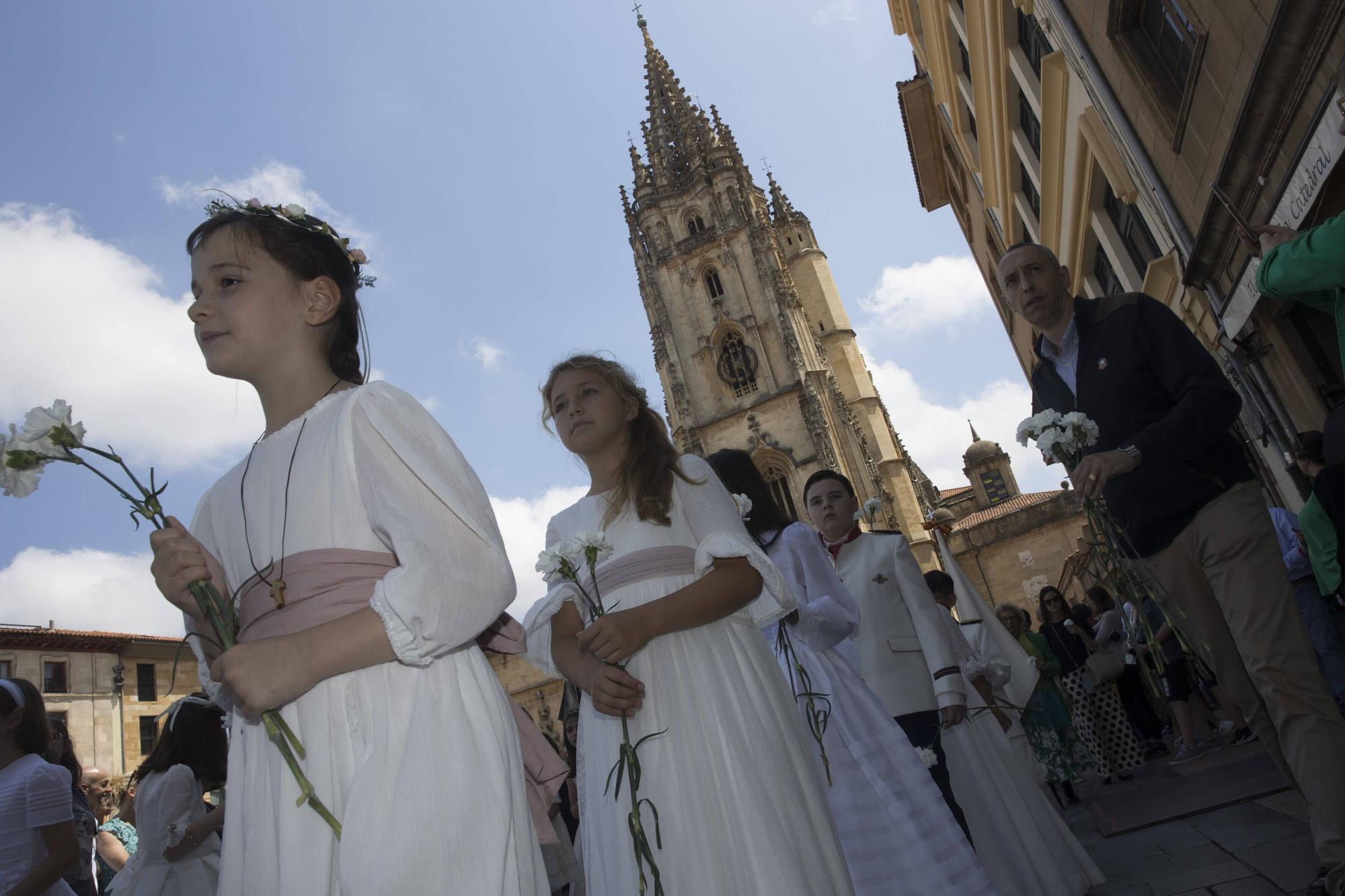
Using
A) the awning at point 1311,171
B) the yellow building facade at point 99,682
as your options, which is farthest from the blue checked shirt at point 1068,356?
the yellow building facade at point 99,682

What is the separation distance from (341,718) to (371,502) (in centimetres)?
38

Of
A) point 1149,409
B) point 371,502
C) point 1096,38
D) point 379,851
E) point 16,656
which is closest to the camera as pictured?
point 379,851

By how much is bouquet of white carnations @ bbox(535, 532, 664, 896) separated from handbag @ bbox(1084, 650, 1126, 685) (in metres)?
7.80

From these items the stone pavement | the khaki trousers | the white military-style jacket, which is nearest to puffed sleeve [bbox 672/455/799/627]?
the khaki trousers

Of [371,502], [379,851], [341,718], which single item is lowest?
[379,851]

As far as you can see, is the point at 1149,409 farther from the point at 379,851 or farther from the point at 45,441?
the point at 45,441

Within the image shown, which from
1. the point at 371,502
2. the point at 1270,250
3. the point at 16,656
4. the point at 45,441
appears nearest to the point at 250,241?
the point at 45,441

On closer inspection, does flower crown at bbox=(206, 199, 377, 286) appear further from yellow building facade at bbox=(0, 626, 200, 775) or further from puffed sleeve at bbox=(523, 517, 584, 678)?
yellow building facade at bbox=(0, 626, 200, 775)

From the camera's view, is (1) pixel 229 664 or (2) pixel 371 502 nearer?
(1) pixel 229 664

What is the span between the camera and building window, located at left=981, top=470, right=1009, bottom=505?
61.0 meters

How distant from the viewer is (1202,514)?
3.30 meters

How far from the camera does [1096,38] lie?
31.8ft

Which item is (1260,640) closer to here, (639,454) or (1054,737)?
(639,454)

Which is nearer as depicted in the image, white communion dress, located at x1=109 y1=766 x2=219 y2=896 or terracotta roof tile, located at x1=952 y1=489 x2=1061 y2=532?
white communion dress, located at x1=109 y1=766 x2=219 y2=896
